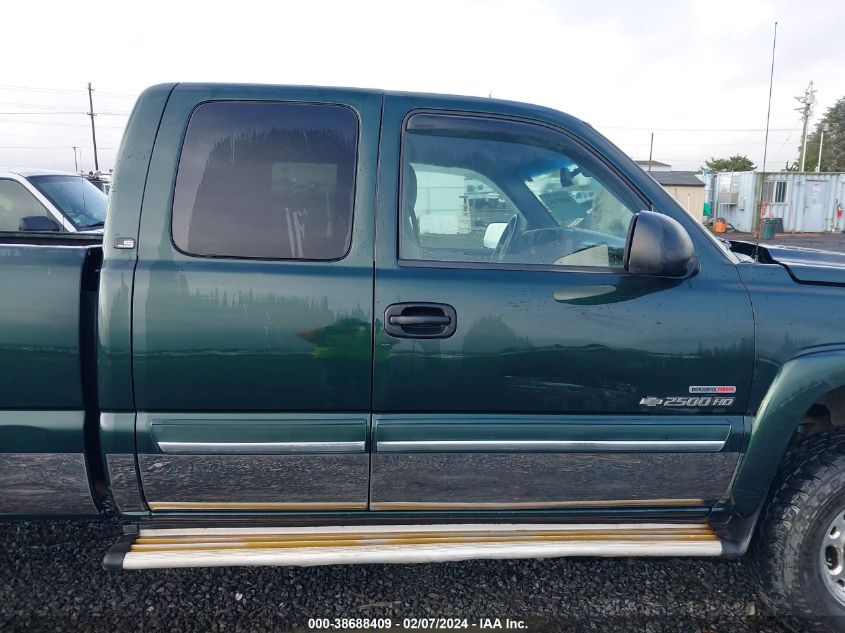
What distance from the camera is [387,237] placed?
86.6 inches

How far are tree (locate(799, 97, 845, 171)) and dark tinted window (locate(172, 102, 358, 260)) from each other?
67.6m

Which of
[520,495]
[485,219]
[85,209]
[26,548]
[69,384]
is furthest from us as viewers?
[85,209]

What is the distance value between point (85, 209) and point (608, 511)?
7173 mm

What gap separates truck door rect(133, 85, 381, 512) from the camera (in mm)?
2088

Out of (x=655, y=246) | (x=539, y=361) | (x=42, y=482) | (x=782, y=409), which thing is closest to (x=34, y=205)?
(x=42, y=482)

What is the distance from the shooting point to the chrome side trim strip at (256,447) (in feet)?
6.96

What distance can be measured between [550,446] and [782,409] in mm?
852

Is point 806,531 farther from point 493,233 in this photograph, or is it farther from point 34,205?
point 34,205

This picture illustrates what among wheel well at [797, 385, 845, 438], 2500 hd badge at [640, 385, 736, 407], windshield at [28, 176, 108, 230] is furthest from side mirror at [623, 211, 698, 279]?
windshield at [28, 176, 108, 230]

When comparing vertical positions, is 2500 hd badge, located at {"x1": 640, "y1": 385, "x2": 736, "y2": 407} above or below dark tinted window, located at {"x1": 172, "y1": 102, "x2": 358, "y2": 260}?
below

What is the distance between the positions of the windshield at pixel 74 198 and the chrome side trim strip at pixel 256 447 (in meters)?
5.33

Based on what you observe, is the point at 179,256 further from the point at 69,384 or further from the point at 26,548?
the point at 26,548

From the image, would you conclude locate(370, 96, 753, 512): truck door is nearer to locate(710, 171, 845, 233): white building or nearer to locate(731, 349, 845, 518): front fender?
locate(731, 349, 845, 518): front fender

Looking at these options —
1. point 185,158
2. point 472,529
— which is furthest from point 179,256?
point 472,529
